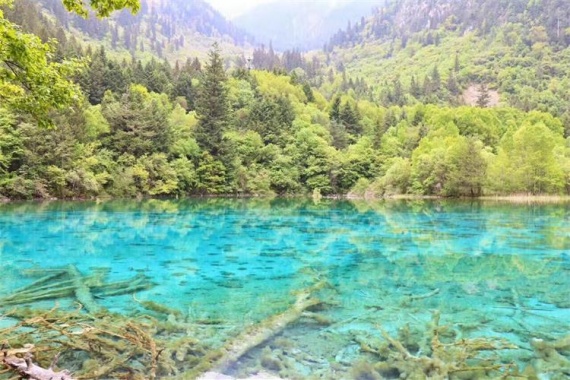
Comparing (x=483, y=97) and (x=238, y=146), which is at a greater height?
(x=483, y=97)

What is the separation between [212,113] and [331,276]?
48038mm

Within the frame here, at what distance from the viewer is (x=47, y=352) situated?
5.43 meters

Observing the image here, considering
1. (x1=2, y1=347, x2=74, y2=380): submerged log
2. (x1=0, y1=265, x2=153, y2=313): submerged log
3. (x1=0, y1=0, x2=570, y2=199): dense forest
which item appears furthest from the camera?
(x1=0, y1=0, x2=570, y2=199): dense forest

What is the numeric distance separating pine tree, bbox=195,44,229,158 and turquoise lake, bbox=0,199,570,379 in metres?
34.8

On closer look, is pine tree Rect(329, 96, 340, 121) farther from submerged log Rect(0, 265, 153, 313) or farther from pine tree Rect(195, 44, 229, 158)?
submerged log Rect(0, 265, 153, 313)

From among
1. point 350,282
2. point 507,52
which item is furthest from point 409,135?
point 507,52

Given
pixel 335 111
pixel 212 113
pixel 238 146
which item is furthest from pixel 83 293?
pixel 335 111

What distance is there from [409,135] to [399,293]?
212 feet

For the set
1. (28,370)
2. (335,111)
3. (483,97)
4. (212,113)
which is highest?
(483,97)

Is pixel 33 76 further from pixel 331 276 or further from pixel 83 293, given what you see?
pixel 331 276

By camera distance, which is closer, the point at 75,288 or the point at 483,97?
the point at 75,288

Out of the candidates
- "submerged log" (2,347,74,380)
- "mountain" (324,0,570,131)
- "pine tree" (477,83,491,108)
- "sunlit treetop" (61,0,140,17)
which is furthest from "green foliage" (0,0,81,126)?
"pine tree" (477,83,491,108)

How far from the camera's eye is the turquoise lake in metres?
6.49

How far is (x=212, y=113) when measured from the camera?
185ft
